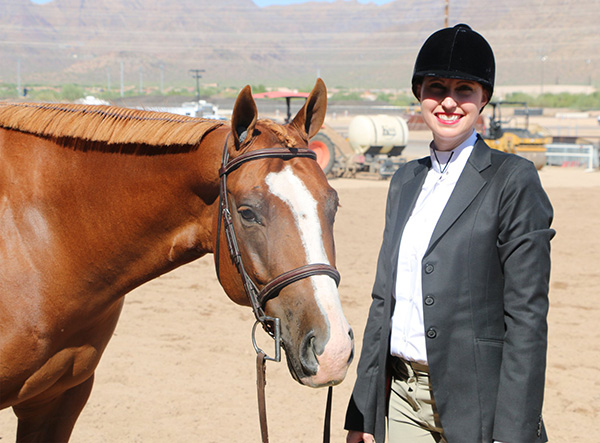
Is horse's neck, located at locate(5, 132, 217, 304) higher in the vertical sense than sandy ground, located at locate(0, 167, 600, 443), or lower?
higher

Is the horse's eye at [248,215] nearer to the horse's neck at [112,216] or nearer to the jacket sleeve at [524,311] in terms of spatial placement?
the horse's neck at [112,216]

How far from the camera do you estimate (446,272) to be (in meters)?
1.75

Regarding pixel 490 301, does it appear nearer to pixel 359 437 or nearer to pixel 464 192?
pixel 464 192

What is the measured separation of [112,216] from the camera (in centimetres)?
226

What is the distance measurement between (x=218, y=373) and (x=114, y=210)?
2.67 m

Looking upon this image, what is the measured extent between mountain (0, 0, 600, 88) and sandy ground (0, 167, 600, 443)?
84402 millimetres

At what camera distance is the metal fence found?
59.1 feet

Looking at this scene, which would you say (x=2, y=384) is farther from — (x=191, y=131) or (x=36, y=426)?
(x=191, y=131)

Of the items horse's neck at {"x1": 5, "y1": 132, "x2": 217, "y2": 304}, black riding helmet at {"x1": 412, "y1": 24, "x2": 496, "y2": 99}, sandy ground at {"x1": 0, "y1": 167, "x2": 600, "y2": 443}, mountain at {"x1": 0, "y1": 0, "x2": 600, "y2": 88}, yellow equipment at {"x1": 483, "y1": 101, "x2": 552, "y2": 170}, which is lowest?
sandy ground at {"x1": 0, "y1": 167, "x2": 600, "y2": 443}

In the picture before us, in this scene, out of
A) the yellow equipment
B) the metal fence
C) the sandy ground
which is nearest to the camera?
the sandy ground

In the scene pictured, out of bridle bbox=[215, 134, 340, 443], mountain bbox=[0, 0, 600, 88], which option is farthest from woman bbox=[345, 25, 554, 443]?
mountain bbox=[0, 0, 600, 88]

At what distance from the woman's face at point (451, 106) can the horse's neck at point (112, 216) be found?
89 cm

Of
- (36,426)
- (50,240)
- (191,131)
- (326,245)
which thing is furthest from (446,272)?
(36,426)

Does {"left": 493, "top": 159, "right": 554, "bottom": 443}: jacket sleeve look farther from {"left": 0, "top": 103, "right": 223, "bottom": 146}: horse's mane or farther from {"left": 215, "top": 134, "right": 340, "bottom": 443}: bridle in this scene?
{"left": 0, "top": 103, "right": 223, "bottom": 146}: horse's mane
